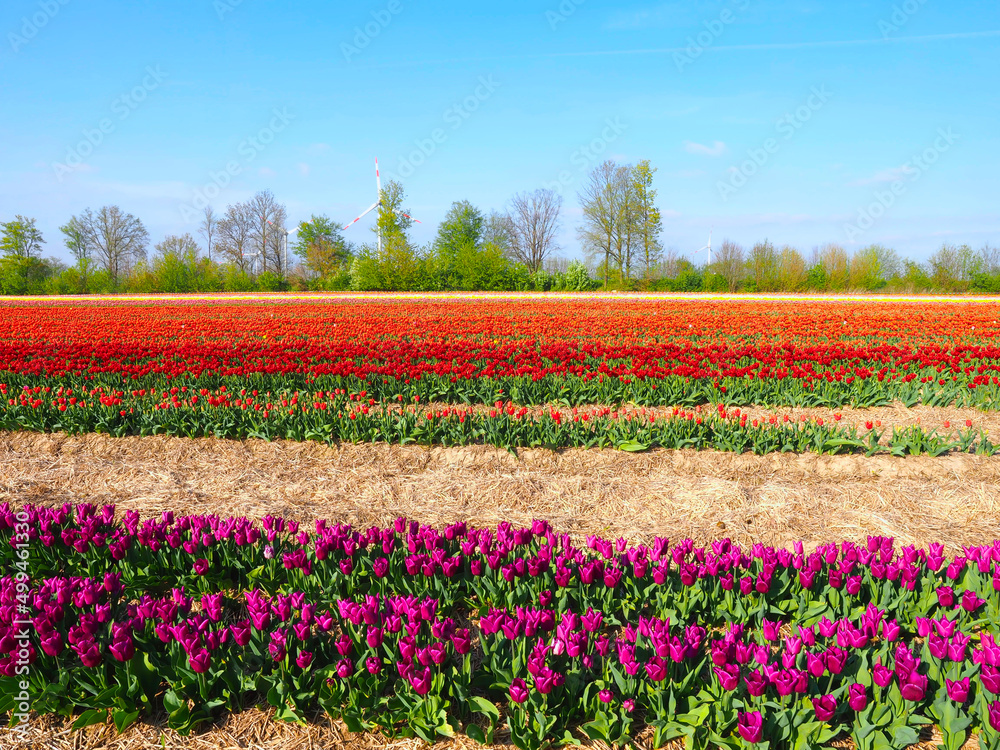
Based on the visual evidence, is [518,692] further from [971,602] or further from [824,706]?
[971,602]

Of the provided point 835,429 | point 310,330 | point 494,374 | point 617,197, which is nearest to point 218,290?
point 617,197

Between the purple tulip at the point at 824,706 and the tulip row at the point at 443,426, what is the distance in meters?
3.76

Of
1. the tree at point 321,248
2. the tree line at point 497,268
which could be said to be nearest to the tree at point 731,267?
the tree line at point 497,268

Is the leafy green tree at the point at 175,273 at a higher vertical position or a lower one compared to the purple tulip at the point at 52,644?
higher

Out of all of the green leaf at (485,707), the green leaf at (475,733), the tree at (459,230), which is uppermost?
the tree at (459,230)

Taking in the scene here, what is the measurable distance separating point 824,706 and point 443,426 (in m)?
4.42

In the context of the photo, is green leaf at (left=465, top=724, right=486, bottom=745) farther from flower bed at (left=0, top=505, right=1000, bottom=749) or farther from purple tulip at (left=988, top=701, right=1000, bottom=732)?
purple tulip at (left=988, top=701, right=1000, bottom=732)

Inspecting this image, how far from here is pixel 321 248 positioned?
58688 millimetres

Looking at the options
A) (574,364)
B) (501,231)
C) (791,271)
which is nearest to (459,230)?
(501,231)

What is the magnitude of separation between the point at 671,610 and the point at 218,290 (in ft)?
187

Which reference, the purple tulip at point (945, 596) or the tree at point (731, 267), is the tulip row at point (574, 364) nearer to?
the purple tulip at point (945, 596)

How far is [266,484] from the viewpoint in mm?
5457

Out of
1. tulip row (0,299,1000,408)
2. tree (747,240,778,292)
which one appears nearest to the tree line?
tree (747,240,778,292)

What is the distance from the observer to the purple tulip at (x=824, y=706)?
213 cm
